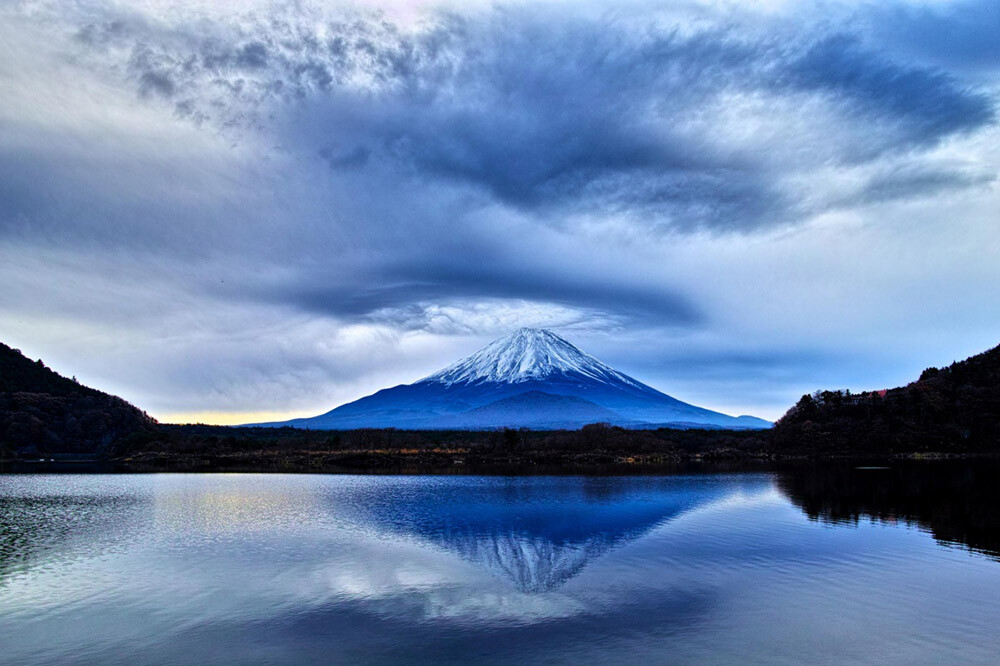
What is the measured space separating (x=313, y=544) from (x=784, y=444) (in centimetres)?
11526

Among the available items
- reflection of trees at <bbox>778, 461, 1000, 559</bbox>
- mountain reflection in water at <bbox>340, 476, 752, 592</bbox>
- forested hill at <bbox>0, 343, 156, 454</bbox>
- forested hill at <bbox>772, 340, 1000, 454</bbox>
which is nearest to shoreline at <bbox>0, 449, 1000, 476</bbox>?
forested hill at <bbox>772, 340, 1000, 454</bbox>

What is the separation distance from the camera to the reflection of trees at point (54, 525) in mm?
28797

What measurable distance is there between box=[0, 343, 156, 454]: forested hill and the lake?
10112cm

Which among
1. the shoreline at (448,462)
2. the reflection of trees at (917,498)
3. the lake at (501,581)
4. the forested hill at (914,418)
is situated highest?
the forested hill at (914,418)

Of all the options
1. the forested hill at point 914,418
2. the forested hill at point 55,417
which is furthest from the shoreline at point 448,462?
the forested hill at point 55,417

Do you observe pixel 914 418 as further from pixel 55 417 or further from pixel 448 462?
pixel 55 417

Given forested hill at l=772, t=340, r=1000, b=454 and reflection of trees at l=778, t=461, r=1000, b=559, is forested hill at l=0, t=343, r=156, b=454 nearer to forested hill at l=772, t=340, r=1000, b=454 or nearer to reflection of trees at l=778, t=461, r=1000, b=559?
reflection of trees at l=778, t=461, r=1000, b=559

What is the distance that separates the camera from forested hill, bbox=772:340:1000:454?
113062 millimetres

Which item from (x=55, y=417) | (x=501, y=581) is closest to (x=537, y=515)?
(x=501, y=581)

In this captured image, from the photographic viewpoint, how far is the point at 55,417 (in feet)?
480

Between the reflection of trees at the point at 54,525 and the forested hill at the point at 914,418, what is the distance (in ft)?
374

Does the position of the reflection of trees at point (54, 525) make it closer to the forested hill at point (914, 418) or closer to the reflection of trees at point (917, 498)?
the reflection of trees at point (917, 498)

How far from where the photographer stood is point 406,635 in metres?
18.3

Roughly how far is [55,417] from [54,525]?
132 metres
